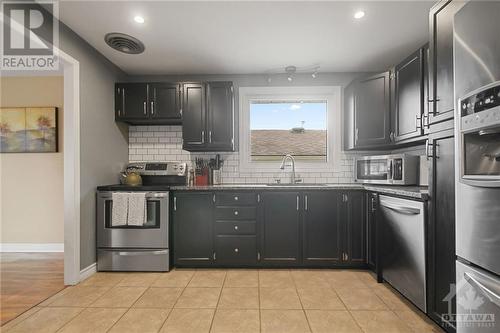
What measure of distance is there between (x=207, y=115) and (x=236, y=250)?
5.63 feet

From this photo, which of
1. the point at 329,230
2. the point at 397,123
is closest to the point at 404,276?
the point at 329,230

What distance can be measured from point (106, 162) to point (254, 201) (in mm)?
1889

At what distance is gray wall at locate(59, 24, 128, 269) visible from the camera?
8.86 feet

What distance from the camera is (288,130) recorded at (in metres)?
3.70

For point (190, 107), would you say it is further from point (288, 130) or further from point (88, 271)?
point (88, 271)

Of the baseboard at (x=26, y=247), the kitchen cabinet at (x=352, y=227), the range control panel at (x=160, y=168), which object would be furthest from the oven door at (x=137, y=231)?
the kitchen cabinet at (x=352, y=227)

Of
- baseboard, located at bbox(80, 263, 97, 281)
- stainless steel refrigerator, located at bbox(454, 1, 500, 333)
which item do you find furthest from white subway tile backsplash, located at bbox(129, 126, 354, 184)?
stainless steel refrigerator, located at bbox(454, 1, 500, 333)

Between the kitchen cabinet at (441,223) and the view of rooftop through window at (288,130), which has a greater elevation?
the view of rooftop through window at (288,130)

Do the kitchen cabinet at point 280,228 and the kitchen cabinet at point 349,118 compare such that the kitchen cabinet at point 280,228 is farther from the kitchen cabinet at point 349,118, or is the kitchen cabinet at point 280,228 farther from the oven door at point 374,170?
the kitchen cabinet at point 349,118

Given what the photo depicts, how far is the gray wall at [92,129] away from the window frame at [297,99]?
1689 millimetres

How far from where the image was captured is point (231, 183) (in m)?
3.64

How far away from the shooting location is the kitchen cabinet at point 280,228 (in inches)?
116

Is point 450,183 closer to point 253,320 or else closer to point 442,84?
point 442,84

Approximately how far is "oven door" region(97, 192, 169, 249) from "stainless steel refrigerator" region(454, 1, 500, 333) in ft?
8.57
